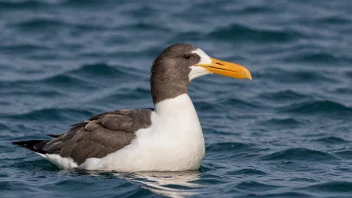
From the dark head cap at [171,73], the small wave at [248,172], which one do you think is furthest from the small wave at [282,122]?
the dark head cap at [171,73]

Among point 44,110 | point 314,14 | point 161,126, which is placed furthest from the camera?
point 314,14

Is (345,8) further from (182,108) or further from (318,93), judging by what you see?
(182,108)

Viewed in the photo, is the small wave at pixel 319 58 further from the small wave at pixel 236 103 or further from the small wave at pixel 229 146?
the small wave at pixel 229 146

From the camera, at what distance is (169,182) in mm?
10758

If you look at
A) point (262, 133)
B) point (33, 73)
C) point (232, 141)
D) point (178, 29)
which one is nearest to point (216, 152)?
point (232, 141)

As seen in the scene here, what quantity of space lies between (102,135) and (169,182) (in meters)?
→ 1.28

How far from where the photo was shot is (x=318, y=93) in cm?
1730

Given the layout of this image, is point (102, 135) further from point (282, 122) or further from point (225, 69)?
point (282, 122)

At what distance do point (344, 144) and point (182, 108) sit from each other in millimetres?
3559

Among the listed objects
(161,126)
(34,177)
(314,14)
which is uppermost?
(314,14)

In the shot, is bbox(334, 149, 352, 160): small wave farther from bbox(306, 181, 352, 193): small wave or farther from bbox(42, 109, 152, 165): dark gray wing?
bbox(42, 109, 152, 165): dark gray wing

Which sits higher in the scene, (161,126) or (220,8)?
(220,8)

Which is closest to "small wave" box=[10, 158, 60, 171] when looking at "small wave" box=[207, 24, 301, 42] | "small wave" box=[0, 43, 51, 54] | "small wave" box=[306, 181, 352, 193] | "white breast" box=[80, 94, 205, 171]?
"white breast" box=[80, 94, 205, 171]

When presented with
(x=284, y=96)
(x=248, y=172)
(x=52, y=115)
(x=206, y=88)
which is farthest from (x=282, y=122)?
(x=52, y=115)
